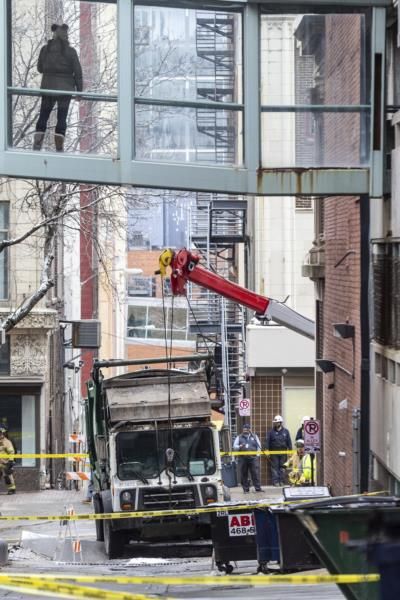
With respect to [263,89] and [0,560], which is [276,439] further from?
[263,89]

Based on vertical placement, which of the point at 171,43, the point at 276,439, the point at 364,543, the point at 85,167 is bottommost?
the point at 276,439

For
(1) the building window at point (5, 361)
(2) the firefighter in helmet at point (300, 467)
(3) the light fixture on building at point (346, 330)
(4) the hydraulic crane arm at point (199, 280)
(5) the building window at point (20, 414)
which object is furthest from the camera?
(5) the building window at point (20, 414)

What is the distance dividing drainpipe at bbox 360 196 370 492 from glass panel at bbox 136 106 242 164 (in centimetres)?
318

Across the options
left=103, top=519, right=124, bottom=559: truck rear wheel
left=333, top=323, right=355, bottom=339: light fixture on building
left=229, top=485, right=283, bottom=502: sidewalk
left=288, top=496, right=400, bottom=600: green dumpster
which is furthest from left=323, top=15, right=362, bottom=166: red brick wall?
left=229, top=485, right=283, bottom=502: sidewalk

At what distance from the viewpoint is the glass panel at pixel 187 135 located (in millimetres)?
15727

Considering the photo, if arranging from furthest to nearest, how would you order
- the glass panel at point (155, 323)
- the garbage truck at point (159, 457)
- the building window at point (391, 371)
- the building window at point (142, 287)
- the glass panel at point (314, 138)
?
the building window at point (142, 287) < the glass panel at point (155, 323) < the garbage truck at point (159, 457) < the building window at point (391, 371) < the glass panel at point (314, 138)

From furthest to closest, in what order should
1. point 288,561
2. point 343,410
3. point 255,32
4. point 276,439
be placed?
point 276,439 → point 343,410 → point 255,32 → point 288,561

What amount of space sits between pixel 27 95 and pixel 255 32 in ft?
8.78

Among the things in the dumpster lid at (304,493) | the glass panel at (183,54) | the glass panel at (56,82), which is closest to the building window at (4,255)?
the glass panel at (56,82)

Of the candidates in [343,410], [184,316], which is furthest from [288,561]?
[184,316]

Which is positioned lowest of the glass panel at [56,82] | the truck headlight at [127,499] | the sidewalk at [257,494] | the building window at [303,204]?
the sidewalk at [257,494]

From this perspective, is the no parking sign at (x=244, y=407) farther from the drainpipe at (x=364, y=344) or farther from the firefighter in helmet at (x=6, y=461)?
the drainpipe at (x=364, y=344)

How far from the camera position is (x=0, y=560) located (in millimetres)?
17484

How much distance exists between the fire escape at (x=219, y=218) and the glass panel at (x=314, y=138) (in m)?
0.44
